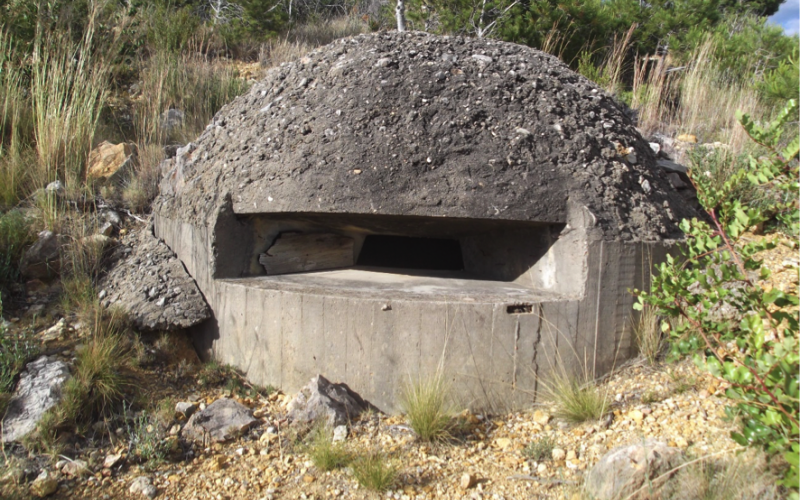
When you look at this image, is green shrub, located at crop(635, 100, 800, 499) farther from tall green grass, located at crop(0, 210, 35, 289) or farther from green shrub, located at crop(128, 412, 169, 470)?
tall green grass, located at crop(0, 210, 35, 289)

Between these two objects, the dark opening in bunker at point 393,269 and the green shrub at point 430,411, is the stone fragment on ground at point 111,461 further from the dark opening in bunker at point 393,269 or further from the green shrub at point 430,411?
the green shrub at point 430,411

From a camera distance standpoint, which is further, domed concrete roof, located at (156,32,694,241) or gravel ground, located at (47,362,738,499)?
domed concrete roof, located at (156,32,694,241)

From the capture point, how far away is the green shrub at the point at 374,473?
243 centimetres

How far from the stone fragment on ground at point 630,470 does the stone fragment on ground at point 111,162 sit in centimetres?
469

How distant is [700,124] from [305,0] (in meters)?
7.54

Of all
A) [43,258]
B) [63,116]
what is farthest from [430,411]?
[63,116]

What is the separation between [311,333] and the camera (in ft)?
10.3

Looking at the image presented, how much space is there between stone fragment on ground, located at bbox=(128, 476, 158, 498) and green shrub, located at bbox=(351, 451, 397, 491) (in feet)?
2.92

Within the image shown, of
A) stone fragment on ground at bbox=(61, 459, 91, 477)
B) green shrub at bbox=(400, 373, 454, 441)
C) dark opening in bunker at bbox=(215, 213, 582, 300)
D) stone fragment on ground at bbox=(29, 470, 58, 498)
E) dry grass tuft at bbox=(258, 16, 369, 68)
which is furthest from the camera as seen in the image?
dry grass tuft at bbox=(258, 16, 369, 68)

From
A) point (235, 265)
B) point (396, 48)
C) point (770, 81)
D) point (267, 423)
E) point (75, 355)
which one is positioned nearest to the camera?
point (267, 423)

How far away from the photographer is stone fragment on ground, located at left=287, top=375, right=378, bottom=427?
2873mm

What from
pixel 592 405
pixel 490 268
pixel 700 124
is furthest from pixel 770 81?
pixel 592 405

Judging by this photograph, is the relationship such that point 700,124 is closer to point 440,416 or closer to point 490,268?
point 490,268

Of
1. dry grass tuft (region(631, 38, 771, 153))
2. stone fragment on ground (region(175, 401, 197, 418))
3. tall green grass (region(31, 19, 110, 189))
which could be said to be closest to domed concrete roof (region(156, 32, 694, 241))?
stone fragment on ground (region(175, 401, 197, 418))
